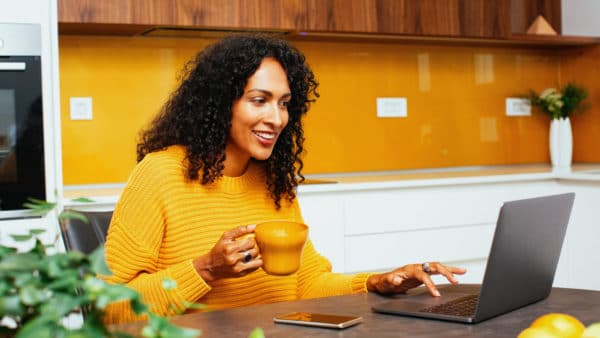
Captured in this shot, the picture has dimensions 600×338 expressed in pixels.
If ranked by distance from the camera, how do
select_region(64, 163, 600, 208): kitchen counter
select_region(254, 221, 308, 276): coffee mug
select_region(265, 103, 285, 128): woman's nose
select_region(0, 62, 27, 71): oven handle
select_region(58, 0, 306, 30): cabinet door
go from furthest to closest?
select_region(64, 163, 600, 208): kitchen counter
select_region(58, 0, 306, 30): cabinet door
select_region(0, 62, 27, 71): oven handle
select_region(265, 103, 285, 128): woman's nose
select_region(254, 221, 308, 276): coffee mug

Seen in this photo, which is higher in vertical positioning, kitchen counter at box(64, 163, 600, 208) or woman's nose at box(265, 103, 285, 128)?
woman's nose at box(265, 103, 285, 128)

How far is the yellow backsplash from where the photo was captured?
3.64 m

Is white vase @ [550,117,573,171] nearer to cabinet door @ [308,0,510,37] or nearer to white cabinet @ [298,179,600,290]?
white cabinet @ [298,179,600,290]

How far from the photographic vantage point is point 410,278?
164 centimetres

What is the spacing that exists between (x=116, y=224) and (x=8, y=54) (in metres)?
1.29

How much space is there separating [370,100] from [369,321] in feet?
9.60

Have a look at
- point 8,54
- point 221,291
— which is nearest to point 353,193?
point 8,54

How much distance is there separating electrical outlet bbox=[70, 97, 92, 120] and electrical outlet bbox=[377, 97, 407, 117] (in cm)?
146

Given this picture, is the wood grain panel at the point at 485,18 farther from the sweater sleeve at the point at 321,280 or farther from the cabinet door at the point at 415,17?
the sweater sleeve at the point at 321,280

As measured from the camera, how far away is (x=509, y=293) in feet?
4.54

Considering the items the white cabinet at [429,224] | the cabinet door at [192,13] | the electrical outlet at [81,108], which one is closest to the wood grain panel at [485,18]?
the white cabinet at [429,224]

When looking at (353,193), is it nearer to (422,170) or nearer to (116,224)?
(422,170)

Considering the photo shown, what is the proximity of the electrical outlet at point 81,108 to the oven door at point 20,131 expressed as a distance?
0.78 m

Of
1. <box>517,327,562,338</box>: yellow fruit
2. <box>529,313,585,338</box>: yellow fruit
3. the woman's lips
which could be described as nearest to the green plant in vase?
the woman's lips
